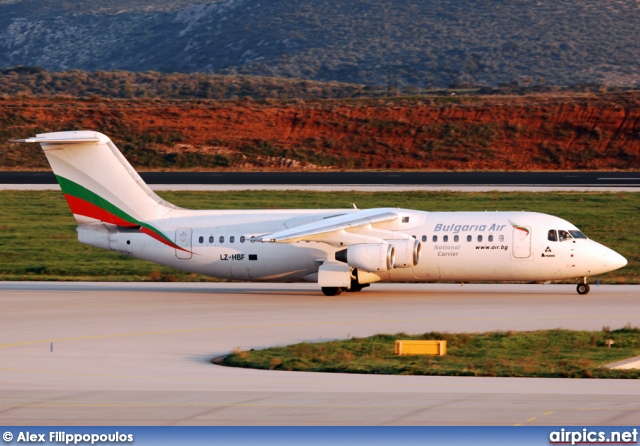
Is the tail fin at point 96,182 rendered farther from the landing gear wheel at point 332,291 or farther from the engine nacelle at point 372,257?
the engine nacelle at point 372,257

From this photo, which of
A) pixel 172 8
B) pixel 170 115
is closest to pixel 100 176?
pixel 170 115

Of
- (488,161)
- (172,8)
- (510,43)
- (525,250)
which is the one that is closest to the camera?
(525,250)

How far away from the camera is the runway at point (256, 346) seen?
1609 cm

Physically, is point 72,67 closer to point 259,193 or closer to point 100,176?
point 259,193

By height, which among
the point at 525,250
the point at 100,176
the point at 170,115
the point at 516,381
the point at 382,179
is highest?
the point at 170,115

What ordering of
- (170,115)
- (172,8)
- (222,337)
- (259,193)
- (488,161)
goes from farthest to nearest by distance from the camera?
(172,8)
(170,115)
(488,161)
(259,193)
(222,337)

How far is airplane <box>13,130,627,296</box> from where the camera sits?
33531mm

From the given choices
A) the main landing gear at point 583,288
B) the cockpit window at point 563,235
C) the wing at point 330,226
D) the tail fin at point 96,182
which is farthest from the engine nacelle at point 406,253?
the tail fin at point 96,182

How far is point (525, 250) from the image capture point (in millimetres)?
33500

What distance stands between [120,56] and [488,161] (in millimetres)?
91393

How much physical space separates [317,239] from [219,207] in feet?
71.1

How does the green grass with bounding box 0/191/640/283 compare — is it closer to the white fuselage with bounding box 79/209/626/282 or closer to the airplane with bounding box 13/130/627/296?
the white fuselage with bounding box 79/209/626/282

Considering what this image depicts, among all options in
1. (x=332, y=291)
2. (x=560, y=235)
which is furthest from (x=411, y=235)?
(x=560, y=235)

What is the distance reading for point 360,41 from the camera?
149 meters
